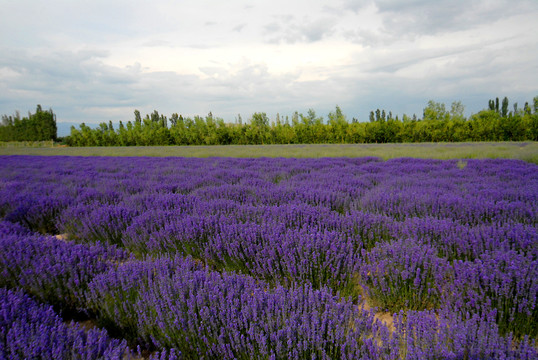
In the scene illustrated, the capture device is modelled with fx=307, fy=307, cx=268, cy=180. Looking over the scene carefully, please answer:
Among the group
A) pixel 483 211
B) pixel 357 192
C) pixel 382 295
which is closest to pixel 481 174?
pixel 357 192

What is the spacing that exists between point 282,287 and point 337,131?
35795mm

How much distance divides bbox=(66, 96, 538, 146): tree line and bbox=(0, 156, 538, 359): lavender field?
32.4 meters

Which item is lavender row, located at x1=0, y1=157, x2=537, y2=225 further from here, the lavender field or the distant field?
the distant field

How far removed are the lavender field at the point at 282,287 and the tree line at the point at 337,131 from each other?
32447 mm

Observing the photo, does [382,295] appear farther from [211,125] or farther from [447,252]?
[211,125]

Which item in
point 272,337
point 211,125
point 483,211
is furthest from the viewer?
point 211,125

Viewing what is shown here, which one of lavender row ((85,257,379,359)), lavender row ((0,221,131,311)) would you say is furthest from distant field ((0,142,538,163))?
lavender row ((0,221,131,311))

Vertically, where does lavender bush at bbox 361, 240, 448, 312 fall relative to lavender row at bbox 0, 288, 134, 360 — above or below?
below

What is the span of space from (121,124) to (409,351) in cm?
5606

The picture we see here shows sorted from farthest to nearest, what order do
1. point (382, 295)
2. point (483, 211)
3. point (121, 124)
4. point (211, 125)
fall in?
point (121, 124), point (211, 125), point (483, 211), point (382, 295)

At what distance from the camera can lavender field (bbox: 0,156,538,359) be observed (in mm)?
1221

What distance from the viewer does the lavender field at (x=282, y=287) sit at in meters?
1.22

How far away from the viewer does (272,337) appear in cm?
123

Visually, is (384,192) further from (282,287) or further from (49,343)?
(49,343)
